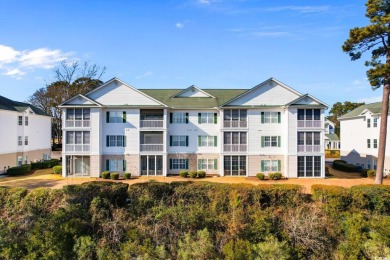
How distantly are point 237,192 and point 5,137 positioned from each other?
30164mm

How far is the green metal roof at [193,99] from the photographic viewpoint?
3056 cm

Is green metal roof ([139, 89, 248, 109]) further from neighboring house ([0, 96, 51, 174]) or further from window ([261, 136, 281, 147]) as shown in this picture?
neighboring house ([0, 96, 51, 174])

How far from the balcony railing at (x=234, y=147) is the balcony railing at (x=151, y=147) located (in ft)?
23.8

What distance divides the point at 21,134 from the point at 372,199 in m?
39.2

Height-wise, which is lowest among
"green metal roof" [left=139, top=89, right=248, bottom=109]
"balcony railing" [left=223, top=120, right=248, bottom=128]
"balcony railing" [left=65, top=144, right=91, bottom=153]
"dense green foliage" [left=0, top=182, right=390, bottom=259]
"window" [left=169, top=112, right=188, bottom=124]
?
"dense green foliage" [left=0, top=182, right=390, bottom=259]

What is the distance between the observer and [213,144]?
30.0 metres

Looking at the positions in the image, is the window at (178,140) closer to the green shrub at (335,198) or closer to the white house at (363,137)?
the green shrub at (335,198)

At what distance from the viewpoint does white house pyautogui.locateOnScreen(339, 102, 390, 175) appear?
31875 mm

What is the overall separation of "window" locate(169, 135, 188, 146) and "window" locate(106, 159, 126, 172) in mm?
5853

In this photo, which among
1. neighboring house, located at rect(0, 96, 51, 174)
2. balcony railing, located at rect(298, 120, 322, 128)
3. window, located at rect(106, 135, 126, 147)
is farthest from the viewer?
neighboring house, located at rect(0, 96, 51, 174)

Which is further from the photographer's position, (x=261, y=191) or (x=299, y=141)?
(x=299, y=141)

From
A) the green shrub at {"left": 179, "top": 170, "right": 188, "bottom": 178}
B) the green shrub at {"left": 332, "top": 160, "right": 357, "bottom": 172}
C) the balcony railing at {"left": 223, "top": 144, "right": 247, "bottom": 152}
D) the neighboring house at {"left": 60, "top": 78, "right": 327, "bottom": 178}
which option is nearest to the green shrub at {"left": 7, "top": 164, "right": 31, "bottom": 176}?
the neighboring house at {"left": 60, "top": 78, "right": 327, "bottom": 178}

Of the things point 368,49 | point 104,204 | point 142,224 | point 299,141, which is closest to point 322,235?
point 142,224

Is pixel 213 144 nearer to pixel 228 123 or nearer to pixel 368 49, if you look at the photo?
pixel 228 123
